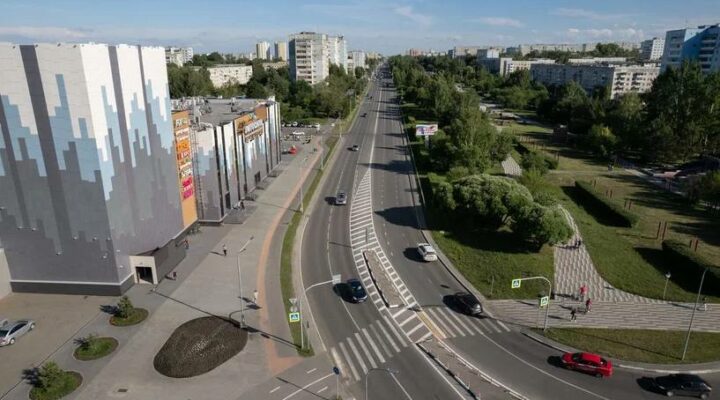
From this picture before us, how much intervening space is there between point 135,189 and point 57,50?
533 inches

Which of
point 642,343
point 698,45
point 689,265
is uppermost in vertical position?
point 698,45

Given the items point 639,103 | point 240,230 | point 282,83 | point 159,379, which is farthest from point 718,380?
point 282,83

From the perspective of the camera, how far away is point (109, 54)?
129 feet

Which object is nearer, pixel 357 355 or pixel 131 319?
pixel 357 355

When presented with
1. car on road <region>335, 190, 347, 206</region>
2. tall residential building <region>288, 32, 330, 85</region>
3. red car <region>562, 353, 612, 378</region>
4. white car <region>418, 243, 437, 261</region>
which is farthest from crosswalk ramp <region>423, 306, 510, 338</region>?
tall residential building <region>288, 32, 330, 85</region>

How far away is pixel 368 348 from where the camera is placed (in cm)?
3491

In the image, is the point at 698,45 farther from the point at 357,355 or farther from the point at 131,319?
the point at 131,319

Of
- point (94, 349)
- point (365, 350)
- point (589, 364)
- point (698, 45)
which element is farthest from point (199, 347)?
point (698, 45)

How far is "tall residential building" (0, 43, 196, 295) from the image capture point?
36969 mm

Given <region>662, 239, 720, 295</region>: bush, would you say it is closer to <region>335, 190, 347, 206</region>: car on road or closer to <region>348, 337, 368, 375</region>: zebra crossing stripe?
<region>348, 337, 368, 375</region>: zebra crossing stripe

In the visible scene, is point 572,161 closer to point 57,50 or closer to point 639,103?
point 639,103

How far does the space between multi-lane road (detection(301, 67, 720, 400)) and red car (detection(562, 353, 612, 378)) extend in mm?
577

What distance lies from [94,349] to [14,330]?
7.36 metres

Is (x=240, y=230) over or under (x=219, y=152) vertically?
under
